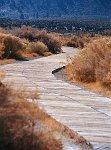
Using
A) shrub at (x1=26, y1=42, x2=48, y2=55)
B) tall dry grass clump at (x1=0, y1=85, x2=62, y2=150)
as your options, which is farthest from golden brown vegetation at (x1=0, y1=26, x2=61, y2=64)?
tall dry grass clump at (x1=0, y1=85, x2=62, y2=150)

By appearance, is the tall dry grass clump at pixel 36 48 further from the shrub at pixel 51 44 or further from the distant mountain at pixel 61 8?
the distant mountain at pixel 61 8

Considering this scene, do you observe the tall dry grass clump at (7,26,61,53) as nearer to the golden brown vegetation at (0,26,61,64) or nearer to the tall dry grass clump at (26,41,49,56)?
the golden brown vegetation at (0,26,61,64)

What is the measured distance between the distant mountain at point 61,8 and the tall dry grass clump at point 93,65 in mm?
140002

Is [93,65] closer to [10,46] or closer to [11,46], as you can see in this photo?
[10,46]

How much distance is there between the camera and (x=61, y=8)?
16838 cm

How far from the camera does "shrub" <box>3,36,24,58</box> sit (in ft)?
114

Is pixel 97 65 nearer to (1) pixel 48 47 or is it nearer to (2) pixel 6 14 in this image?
(1) pixel 48 47

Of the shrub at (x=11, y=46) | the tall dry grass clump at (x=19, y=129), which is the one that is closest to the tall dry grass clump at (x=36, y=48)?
the shrub at (x=11, y=46)

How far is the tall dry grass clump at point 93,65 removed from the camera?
2161 cm

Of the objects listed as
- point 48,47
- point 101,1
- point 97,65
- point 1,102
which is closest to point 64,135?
point 1,102

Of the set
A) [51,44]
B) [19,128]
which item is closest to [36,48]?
[51,44]

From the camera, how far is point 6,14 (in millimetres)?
172000

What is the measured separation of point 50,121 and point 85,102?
4.04 meters

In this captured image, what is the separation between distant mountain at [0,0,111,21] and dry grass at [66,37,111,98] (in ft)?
459
